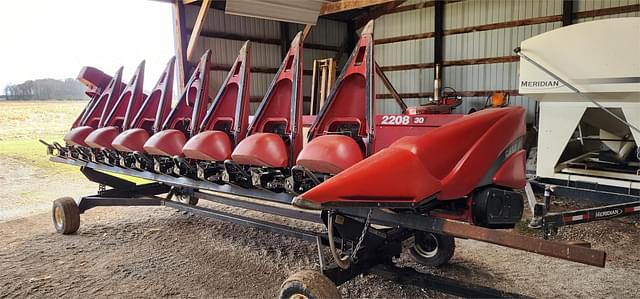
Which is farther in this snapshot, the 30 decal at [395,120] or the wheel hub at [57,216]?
the 30 decal at [395,120]

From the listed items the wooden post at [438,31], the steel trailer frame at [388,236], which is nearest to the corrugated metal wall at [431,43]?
the wooden post at [438,31]

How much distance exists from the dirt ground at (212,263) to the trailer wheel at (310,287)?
682 millimetres

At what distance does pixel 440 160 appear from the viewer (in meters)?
1.68

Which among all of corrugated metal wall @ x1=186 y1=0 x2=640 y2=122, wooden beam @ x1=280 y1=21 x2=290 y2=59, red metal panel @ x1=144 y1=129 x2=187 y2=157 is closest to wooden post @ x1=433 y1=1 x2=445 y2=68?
corrugated metal wall @ x1=186 y1=0 x2=640 y2=122

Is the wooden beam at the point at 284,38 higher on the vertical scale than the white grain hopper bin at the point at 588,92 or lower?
higher

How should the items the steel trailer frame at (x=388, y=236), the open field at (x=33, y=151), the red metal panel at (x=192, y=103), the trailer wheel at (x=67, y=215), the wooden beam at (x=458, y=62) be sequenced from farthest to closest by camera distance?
the wooden beam at (x=458, y=62), the open field at (x=33, y=151), the trailer wheel at (x=67, y=215), the red metal panel at (x=192, y=103), the steel trailer frame at (x=388, y=236)

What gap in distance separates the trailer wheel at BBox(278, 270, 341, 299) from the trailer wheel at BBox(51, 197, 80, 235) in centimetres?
274

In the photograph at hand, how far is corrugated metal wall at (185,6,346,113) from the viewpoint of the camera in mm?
8953

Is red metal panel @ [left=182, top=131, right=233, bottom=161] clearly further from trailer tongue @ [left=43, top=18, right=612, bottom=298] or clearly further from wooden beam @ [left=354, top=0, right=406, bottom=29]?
wooden beam @ [left=354, top=0, right=406, bottom=29]

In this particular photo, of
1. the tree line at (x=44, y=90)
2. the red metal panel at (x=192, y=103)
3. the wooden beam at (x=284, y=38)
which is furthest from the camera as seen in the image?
the wooden beam at (x=284, y=38)

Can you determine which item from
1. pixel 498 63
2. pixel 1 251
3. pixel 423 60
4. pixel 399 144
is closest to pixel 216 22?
pixel 423 60

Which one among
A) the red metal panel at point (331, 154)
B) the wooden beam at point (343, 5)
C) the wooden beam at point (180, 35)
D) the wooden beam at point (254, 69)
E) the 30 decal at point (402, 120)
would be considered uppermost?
the wooden beam at point (343, 5)

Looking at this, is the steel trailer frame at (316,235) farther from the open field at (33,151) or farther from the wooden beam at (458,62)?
the wooden beam at (458,62)

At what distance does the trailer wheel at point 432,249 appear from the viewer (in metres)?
2.68
